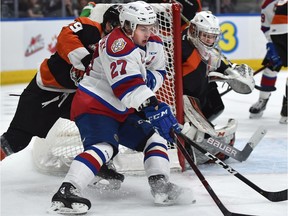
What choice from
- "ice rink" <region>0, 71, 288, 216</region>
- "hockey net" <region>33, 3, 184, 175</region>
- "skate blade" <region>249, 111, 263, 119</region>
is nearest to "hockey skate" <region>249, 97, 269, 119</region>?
"skate blade" <region>249, 111, 263, 119</region>

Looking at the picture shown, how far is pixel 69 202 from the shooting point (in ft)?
9.87

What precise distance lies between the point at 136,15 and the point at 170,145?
1.07m

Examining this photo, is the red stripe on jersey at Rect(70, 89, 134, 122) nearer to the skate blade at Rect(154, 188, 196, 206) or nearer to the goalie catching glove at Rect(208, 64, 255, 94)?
the skate blade at Rect(154, 188, 196, 206)

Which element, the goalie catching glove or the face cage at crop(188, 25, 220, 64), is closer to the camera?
the face cage at crop(188, 25, 220, 64)

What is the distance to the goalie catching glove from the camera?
436cm

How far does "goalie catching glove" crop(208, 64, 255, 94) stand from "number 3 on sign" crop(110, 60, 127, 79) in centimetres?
132

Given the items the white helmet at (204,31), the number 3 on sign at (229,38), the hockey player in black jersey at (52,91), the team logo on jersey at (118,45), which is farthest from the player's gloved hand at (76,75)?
the number 3 on sign at (229,38)

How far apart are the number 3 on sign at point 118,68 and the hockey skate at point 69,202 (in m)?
0.45

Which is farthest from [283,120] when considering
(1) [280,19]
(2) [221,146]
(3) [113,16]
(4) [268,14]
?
(3) [113,16]

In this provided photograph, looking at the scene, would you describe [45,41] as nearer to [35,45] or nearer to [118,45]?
[35,45]

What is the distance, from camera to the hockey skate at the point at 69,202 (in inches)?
119

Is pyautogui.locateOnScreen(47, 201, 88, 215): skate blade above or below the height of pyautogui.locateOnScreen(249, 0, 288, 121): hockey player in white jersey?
above

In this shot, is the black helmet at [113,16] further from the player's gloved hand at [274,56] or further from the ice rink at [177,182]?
the player's gloved hand at [274,56]

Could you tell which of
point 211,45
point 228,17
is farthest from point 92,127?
point 228,17
